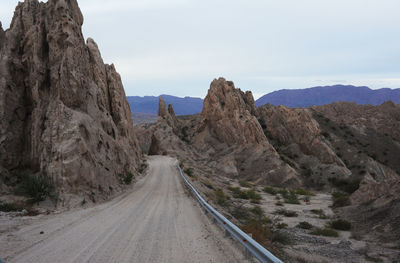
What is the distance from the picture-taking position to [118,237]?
27.5 feet

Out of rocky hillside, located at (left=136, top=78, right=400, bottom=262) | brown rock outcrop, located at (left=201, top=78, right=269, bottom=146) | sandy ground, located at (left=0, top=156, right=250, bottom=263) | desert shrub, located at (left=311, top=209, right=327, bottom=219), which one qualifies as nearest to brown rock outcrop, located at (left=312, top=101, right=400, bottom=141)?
rocky hillside, located at (left=136, top=78, right=400, bottom=262)

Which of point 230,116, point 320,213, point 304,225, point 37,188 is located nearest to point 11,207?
point 37,188

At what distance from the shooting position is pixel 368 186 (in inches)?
739

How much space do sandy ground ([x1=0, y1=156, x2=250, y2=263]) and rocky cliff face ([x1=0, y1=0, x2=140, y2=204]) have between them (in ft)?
15.0

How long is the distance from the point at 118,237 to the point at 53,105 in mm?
13646

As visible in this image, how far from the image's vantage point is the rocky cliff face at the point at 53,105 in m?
16.4

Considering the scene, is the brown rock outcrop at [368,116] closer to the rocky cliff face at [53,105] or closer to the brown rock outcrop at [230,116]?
the brown rock outcrop at [230,116]

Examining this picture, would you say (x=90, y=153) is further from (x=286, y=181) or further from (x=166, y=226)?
(x=286, y=181)

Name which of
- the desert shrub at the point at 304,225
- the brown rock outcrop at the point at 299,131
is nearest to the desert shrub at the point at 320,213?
the desert shrub at the point at 304,225

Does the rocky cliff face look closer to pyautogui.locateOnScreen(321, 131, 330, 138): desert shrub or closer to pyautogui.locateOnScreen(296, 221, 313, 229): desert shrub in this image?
pyautogui.locateOnScreen(296, 221, 313, 229): desert shrub

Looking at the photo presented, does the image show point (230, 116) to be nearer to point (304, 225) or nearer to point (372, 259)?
point (304, 225)

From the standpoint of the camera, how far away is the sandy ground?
21.7 feet

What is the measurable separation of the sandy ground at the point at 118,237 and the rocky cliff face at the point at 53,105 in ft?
15.0

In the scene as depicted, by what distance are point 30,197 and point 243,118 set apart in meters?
43.2
